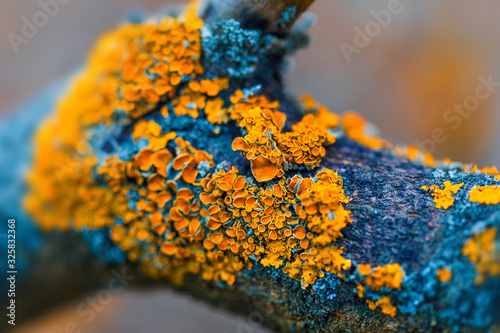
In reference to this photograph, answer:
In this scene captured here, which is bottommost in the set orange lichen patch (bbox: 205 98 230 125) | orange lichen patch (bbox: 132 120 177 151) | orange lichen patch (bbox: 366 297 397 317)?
orange lichen patch (bbox: 366 297 397 317)

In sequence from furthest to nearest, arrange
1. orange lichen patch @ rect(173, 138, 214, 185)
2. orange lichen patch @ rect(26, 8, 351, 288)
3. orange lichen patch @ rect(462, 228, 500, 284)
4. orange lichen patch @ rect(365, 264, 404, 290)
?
orange lichen patch @ rect(173, 138, 214, 185)
orange lichen patch @ rect(26, 8, 351, 288)
orange lichen patch @ rect(365, 264, 404, 290)
orange lichen patch @ rect(462, 228, 500, 284)

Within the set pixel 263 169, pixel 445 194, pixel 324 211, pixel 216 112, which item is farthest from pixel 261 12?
pixel 445 194

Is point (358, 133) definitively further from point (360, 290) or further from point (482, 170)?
point (360, 290)

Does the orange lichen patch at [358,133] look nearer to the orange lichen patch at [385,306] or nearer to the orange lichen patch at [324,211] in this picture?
the orange lichen patch at [324,211]

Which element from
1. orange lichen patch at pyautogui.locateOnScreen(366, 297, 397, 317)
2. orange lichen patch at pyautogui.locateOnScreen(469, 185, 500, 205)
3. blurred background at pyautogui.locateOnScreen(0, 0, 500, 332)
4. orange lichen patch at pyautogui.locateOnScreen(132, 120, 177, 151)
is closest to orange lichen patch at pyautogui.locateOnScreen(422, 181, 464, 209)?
orange lichen patch at pyautogui.locateOnScreen(469, 185, 500, 205)

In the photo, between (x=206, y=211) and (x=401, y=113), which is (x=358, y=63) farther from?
(x=206, y=211)

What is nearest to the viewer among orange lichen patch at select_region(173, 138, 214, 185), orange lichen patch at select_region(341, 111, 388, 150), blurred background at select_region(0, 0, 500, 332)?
orange lichen patch at select_region(173, 138, 214, 185)

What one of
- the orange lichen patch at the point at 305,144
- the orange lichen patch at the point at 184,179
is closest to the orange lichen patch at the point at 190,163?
the orange lichen patch at the point at 184,179

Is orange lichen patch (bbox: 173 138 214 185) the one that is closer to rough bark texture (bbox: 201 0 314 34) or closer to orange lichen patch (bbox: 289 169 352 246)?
orange lichen patch (bbox: 289 169 352 246)
